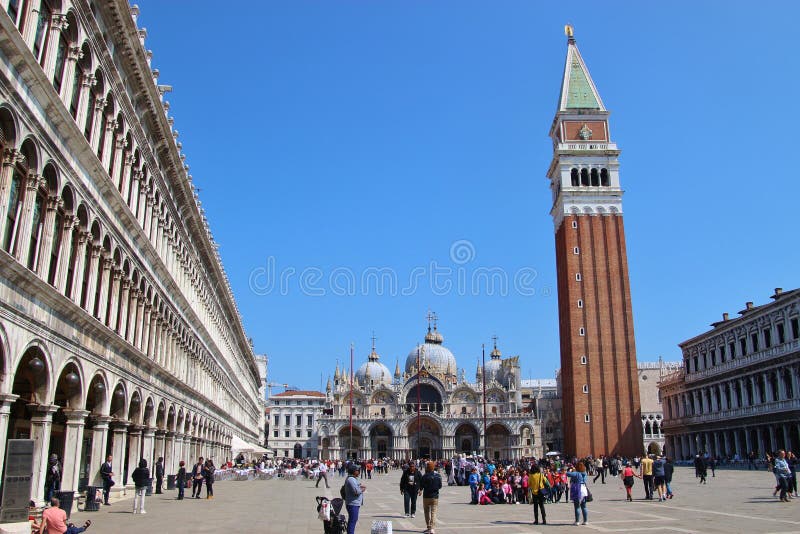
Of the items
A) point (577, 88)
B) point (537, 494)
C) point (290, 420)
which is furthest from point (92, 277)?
point (290, 420)

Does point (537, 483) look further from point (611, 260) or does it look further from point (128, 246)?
point (611, 260)

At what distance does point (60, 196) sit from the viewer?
15008 millimetres

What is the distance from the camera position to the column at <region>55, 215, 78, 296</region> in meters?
15.5

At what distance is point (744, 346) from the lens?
53688 mm

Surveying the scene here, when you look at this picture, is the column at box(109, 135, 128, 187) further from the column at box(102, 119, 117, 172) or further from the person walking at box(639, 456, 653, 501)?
the person walking at box(639, 456, 653, 501)

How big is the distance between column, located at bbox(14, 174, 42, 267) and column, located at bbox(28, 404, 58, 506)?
3101 mm

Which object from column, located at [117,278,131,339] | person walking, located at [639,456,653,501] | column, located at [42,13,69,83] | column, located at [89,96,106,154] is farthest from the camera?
person walking, located at [639,456,653,501]

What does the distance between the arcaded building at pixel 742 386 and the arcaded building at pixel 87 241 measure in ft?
123

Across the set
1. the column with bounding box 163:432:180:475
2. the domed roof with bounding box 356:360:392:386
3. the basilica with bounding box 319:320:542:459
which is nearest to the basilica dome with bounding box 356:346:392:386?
the domed roof with bounding box 356:360:392:386

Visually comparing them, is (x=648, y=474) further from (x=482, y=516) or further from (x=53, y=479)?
(x=53, y=479)

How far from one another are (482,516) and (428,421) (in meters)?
76.9

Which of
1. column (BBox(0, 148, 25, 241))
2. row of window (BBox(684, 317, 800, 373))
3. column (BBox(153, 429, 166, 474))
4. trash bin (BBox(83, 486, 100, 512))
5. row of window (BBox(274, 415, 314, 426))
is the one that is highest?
row of window (BBox(684, 317, 800, 373))

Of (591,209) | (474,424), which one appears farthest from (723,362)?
(474,424)

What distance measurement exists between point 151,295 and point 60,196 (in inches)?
411
